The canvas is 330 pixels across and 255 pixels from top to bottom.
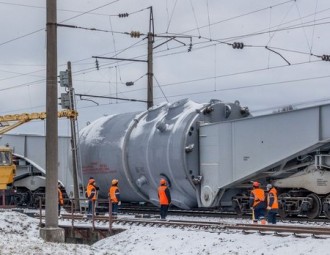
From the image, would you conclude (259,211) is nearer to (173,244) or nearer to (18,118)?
(173,244)

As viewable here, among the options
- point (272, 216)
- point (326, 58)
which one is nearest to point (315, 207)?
point (272, 216)

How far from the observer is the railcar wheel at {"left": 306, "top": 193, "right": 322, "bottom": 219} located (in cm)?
2044

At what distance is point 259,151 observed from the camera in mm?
21688

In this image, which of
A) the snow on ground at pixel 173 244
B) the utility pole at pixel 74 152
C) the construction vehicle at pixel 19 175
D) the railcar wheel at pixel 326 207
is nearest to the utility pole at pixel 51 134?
the snow on ground at pixel 173 244

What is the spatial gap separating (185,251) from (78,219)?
7558mm

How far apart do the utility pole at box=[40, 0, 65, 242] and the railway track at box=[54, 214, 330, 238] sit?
3.65 metres

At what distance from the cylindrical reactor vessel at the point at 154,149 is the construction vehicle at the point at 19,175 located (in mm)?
6013

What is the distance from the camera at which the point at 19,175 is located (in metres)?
34.9

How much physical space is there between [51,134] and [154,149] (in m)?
7.81

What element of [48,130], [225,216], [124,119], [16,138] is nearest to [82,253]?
[48,130]

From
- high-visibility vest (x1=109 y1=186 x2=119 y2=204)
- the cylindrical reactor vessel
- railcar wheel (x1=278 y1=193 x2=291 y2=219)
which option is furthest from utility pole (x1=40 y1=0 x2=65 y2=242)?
railcar wheel (x1=278 y1=193 x2=291 y2=219)

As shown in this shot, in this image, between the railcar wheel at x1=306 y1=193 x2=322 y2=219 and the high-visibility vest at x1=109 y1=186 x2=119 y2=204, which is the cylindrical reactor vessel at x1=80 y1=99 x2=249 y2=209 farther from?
the railcar wheel at x1=306 y1=193 x2=322 y2=219

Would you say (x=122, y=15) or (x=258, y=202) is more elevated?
(x=122, y=15)

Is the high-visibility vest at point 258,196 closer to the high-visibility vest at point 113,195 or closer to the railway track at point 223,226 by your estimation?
the railway track at point 223,226
